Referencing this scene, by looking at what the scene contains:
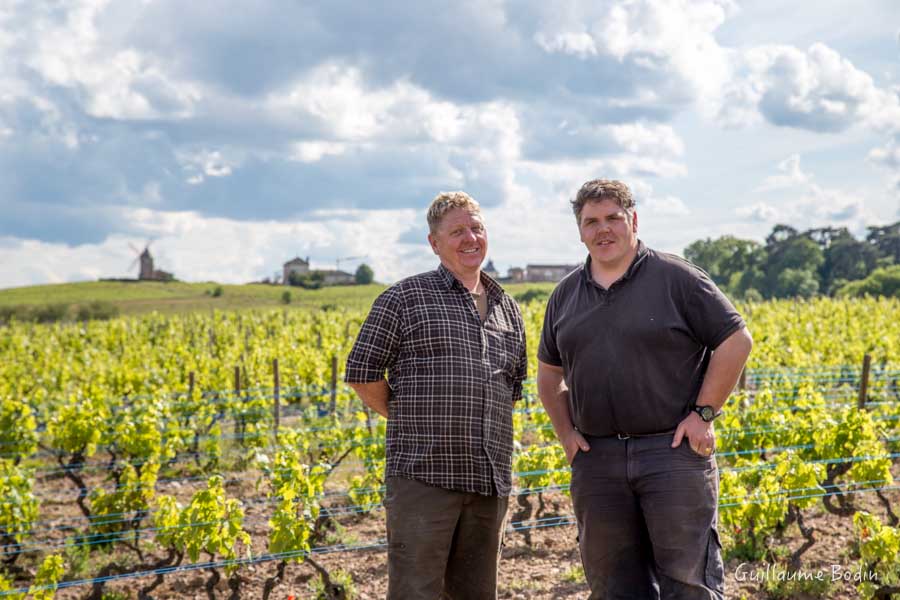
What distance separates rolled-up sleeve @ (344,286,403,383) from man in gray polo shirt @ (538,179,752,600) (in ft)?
2.12

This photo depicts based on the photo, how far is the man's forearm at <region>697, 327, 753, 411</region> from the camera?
2.72m

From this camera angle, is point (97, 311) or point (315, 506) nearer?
point (315, 506)

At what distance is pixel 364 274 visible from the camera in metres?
68.1

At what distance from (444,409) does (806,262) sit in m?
66.8

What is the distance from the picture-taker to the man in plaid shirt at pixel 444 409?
2854mm

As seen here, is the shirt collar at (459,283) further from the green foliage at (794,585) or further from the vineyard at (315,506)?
the green foliage at (794,585)

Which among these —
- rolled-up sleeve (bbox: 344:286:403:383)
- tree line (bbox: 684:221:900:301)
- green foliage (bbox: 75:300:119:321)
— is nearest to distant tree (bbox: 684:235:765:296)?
tree line (bbox: 684:221:900:301)

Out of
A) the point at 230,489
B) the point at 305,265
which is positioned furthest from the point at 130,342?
the point at 305,265

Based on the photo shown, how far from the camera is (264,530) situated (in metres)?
6.22

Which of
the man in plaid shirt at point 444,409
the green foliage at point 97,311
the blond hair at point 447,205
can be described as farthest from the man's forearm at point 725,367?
the green foliage at point 97,311

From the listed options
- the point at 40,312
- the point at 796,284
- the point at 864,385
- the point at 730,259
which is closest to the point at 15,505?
the point at 864,385

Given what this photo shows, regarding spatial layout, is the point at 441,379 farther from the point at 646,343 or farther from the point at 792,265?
the point at 792,265

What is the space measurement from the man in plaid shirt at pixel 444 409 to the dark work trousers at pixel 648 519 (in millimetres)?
369

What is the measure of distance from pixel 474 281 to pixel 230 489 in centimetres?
548
